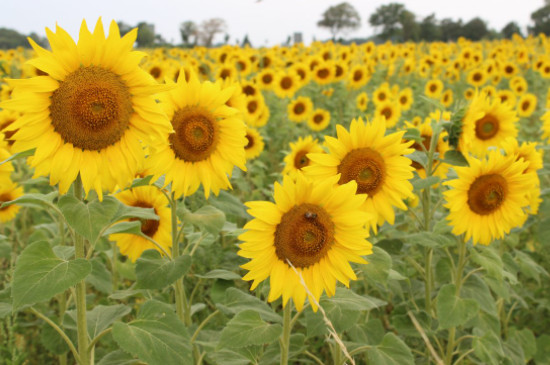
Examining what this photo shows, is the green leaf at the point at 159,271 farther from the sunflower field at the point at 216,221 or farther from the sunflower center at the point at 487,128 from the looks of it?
the sunflower center at the point at 487,128

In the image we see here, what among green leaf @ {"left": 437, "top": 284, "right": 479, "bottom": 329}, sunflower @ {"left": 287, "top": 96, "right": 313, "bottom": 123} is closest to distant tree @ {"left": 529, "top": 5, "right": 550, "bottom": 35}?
sunflower @ {"left": 287, "top": 96, "right": 313, "bottom": 123}

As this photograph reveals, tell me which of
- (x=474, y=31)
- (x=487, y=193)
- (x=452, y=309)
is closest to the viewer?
(x=452, y=309)

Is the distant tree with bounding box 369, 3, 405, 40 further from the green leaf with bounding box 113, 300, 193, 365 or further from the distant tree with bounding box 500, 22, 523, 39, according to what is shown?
the green leaf with bounding box 113, 300, 193, 365

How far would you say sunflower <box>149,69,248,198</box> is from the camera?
196 cm

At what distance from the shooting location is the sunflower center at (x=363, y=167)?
2.09 m

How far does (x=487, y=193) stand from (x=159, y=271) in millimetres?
1633

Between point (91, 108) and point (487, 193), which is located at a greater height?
point (91, 108)

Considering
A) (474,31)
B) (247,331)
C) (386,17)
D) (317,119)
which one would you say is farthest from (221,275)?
(386,17)

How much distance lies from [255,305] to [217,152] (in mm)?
657

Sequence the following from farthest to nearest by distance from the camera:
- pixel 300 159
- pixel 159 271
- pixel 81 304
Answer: pixel 300 159, pixel 159 271, pixel 81 304

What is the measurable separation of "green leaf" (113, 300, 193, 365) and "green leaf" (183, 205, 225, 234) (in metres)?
0.32

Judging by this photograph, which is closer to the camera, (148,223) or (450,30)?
(148,223)

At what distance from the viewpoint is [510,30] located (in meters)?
35.5

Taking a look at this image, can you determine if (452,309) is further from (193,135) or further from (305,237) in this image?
(193,135)
